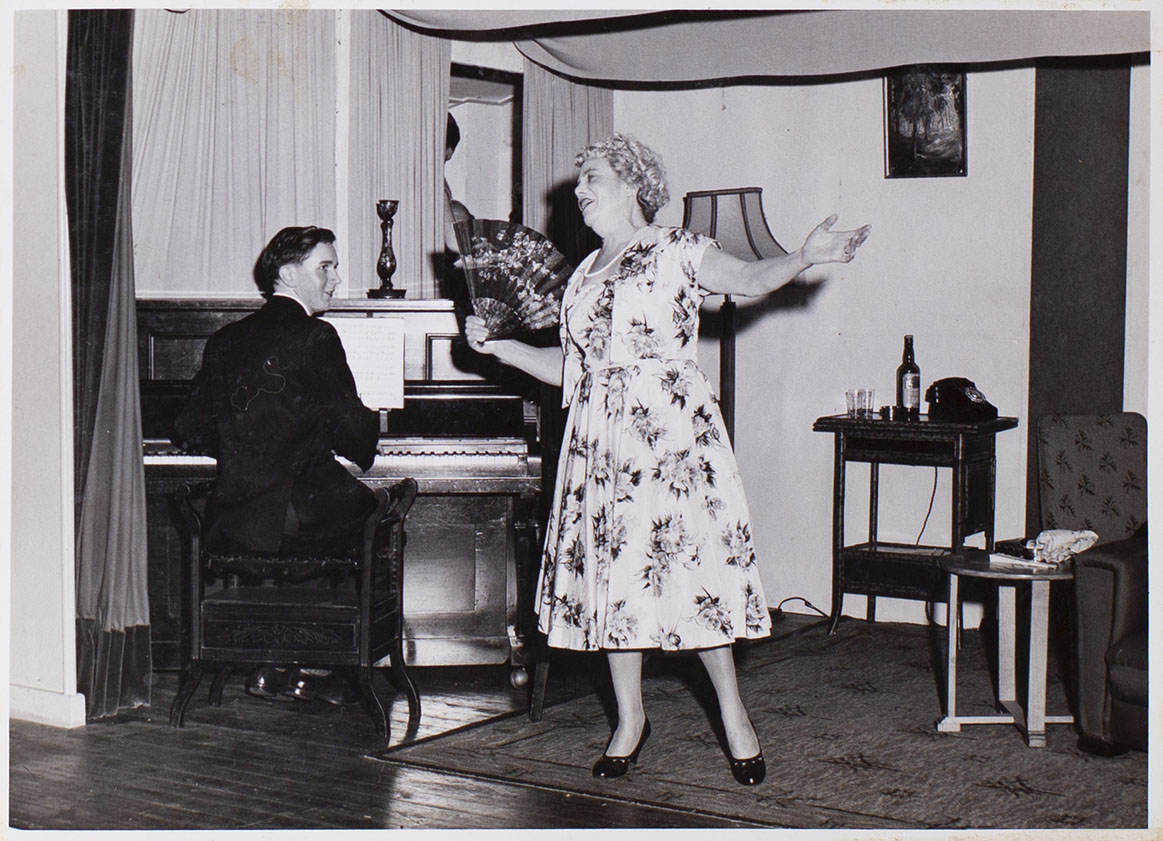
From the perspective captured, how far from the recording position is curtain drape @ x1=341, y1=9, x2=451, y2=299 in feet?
18.5

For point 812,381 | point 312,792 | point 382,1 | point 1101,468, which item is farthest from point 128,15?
point 1101,468

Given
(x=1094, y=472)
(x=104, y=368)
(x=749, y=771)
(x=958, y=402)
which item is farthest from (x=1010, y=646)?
(x=104, y=368)

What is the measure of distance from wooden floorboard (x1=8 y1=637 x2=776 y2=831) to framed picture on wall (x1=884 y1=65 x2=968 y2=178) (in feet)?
9.22

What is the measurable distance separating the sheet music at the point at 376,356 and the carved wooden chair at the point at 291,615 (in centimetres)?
59

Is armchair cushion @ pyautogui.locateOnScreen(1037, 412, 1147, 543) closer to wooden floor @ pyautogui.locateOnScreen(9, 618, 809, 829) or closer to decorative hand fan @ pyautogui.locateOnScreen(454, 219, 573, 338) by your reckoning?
wooden floor @ pyautogui.locateOnScreen(9, 618, 809, 829)

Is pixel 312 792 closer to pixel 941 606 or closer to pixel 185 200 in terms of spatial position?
pixel 185 200

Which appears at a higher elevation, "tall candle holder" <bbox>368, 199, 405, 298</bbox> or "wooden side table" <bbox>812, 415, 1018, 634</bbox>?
"tall candle holder" <bbox>368, 199, 405, 298</bbox>

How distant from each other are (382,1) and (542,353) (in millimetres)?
1022

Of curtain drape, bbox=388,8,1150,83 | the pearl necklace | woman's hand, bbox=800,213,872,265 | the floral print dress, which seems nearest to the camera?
woman's hand, bbox=800,213,872,265

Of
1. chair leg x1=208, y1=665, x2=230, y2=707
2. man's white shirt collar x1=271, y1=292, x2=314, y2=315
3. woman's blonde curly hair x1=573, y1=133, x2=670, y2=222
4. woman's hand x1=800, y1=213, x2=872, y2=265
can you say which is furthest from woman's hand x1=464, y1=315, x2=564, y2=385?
chair leg x1=208, y1=665, x2=230, y2=707

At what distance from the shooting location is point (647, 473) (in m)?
3.21

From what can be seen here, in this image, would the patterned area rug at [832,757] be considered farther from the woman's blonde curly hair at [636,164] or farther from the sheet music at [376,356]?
the woman's blonde curly hair at [636,164]

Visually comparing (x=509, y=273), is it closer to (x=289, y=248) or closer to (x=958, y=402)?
(x=289, y=248)

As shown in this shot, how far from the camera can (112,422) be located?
3881 mm
